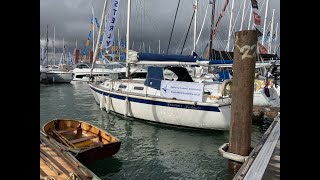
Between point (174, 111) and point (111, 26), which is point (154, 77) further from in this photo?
point (111, 26)

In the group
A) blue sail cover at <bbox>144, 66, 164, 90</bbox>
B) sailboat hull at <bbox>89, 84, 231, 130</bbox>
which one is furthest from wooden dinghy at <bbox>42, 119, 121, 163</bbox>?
blue sail cover at <bbox>144, 66, 164, 90</bbox>

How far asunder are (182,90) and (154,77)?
6.89 feet

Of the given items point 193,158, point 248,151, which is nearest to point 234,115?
point 248,151

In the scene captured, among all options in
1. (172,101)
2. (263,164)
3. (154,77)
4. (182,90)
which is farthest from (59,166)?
(154,77)

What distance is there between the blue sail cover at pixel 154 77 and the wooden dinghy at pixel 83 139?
479 centimetres

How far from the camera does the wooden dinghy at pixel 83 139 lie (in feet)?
23.9

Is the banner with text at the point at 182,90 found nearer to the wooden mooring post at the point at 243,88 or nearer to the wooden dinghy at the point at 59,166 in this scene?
the wooden mooring post at the point at 243,88

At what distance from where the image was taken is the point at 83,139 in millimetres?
8609

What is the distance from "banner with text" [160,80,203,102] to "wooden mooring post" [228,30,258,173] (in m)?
5.37
